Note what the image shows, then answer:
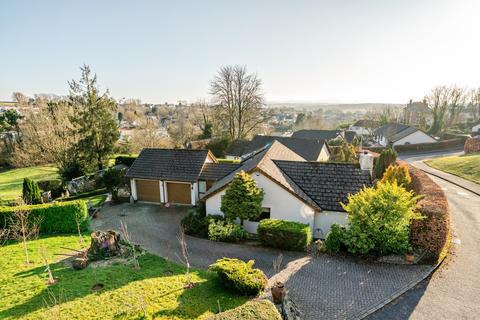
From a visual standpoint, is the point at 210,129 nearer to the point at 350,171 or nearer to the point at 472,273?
the point at 350,171

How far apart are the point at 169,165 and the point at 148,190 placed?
2844 millimetres

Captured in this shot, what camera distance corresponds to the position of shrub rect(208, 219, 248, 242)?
1642cm

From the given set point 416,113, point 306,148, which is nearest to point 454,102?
point 416,113

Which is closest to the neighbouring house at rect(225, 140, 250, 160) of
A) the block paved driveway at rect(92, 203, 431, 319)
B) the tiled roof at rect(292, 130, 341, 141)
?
the tiled roof at rect(292, 130, 341, 141)

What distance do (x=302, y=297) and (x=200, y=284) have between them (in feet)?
13.4

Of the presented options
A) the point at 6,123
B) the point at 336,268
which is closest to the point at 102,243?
the point at 336,268

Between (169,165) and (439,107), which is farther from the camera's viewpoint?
(439,107)

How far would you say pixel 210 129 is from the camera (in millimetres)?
49781

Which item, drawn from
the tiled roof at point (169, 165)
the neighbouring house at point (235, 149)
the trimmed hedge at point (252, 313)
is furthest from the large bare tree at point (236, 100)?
the trimmed hedge at point (252, 313)

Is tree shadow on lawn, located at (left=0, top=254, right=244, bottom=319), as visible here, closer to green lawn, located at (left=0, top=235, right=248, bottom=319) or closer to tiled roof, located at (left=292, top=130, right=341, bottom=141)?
green lawn, located at (left=0, top=235, right=248, bottom=319)

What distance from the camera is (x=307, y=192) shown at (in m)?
17.8

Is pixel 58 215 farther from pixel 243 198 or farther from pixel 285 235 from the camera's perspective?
pixel 285 235

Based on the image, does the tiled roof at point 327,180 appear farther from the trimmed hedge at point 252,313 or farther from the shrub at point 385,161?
the shrub at point 385,161

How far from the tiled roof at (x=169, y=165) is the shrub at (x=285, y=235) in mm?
8755
